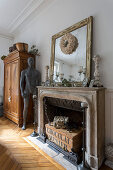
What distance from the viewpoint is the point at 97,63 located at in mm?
1647

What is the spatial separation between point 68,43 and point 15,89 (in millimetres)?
1939

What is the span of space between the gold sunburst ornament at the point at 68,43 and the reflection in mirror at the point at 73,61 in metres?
0.05

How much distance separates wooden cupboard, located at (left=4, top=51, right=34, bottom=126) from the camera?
9.45ft

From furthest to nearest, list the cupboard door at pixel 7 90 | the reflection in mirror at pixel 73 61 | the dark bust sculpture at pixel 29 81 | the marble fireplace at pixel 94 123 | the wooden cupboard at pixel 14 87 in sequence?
the cupboard door at pixel 7 90, the wooden cupboard at pixel 14 87, the dark bust sculpture at pixel 29 81, the reflection in mirror at pixel 73 61, the marble fireplace at pixel 94 123

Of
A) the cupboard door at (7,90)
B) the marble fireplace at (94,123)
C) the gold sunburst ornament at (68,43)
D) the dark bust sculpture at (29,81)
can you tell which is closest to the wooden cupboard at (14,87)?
the cupboard door at (7,90)

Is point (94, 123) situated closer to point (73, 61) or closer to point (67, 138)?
point (67, 138)

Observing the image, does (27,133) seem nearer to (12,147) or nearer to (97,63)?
(12,147)

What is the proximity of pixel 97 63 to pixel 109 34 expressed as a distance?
48 centimetres

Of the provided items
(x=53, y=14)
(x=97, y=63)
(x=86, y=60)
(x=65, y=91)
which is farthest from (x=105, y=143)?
(x=53, y=14)

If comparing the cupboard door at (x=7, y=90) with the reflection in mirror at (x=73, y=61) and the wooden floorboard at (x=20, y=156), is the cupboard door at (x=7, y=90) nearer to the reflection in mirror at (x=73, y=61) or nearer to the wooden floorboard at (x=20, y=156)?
the wooden floorboard at (x=20, y=156)

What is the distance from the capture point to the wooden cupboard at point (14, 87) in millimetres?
2879

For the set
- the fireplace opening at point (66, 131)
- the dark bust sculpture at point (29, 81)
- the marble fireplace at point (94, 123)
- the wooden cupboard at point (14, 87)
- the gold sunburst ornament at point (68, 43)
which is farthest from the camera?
the wooden cupboard at point (14, 87)

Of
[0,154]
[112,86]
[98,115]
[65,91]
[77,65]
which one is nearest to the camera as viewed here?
[98,115]

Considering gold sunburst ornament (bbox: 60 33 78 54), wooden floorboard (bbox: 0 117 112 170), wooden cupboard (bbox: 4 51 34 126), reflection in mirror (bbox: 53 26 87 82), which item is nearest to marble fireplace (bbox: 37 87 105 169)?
wooden floorboard (bbox: 0 117 112 170)
